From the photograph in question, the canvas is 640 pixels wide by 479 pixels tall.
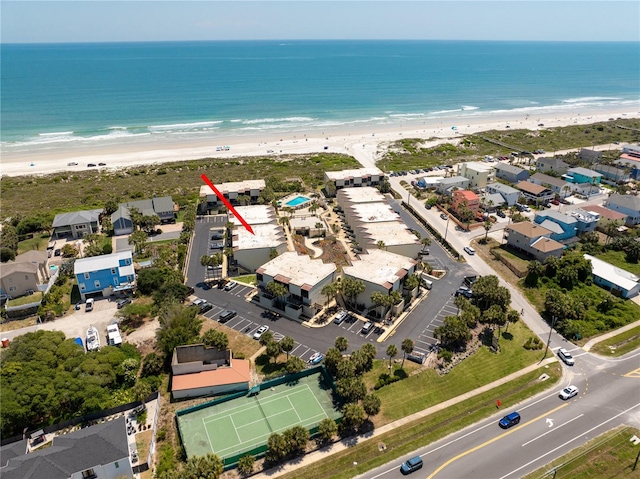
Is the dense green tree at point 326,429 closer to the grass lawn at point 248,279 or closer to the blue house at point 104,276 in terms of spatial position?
the grass lawn at point 248,279

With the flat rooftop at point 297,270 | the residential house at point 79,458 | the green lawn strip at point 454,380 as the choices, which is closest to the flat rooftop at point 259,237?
the flat rooftop at point 297,270

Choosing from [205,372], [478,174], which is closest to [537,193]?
[478,174]

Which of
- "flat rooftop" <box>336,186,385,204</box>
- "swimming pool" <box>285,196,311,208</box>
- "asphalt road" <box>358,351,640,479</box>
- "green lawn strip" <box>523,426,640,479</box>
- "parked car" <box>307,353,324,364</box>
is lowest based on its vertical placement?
"green lawn strip" <box>523,426,640,479</box>

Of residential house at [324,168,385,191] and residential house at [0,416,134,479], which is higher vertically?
residential house at [324,168,385,191]

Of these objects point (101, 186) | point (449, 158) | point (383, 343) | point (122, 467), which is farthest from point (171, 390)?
point (449, 158)

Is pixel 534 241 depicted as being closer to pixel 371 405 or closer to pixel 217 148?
pixel 371 405

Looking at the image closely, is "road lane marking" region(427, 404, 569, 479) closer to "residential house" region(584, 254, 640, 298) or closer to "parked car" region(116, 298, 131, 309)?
"residential house" region(584, 254, 640, 298)

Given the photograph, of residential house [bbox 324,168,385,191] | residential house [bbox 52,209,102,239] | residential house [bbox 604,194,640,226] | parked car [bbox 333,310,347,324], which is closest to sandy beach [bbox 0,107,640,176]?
residential house [bbox 324,168,385,191]

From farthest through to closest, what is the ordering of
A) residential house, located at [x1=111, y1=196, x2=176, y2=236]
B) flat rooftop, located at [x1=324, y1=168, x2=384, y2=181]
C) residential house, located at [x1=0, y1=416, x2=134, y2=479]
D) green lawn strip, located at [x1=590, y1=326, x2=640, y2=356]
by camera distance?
flat rooftop, located at [x1=324, y1=168, x2=384, y2=181]
residential house, located at [x1=111, y1=196, x2=176, y2=236]
green lawn strip, located at [x1=590, y1=326, x2=640, y2=356]
residential house, located at [x1=0, y1=416, x2=134, y2=479]
